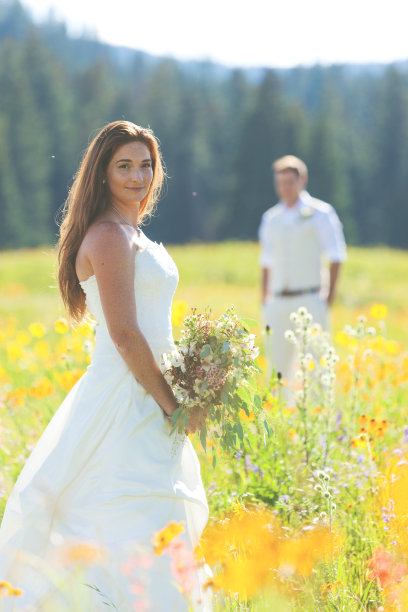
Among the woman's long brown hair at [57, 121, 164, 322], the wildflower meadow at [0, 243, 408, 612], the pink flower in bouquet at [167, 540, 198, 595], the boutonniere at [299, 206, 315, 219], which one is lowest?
the wildflower meadow at [0, 243, 408, 612]

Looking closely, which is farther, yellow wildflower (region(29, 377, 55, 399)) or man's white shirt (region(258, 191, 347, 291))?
man's white shirt (region(258, 191, 347, 291))

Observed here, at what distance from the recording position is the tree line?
162ft

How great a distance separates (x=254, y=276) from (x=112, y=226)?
733 inches

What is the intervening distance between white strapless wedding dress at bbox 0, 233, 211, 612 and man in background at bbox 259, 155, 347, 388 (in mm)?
3585

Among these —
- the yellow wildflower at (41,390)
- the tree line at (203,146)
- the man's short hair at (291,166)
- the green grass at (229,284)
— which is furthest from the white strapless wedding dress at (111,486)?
the tree line at (203,146)

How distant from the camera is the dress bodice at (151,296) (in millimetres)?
2930

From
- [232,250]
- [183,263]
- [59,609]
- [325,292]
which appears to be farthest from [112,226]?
[232,250]

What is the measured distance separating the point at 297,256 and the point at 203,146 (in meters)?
53.0

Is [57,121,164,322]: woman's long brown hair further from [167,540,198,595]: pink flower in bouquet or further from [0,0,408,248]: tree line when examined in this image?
[0,0,408,248]: tree line

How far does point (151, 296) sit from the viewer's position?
2980mm

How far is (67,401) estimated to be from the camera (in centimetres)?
317

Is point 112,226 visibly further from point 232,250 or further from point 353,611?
point 232,250

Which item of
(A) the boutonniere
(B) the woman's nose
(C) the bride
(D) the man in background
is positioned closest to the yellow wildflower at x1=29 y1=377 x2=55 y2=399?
(C) the bride

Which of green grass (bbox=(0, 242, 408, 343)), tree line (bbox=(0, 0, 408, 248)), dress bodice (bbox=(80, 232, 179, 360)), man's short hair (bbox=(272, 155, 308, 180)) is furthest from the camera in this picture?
tree line (bbox=(0, 0, 408, 248))
